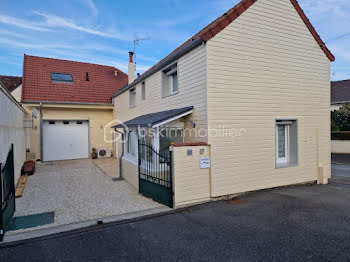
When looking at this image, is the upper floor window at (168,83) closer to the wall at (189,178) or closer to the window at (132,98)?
the wall at (189,178)

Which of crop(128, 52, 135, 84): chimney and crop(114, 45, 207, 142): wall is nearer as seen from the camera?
crop(114, 45, 207, 142): wall

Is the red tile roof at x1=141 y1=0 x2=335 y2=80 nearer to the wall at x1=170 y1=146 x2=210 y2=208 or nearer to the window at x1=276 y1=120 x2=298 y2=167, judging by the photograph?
the wall at x1=170 y1=146 x2=210 y2=208

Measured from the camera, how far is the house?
20.2 ft

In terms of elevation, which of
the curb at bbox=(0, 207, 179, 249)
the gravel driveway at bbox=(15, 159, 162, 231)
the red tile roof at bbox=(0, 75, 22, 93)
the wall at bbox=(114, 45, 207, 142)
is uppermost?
the red tile roof at bbox=(0, 75, 22, 93)

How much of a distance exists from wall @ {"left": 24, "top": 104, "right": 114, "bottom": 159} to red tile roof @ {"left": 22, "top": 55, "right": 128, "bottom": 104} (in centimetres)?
66

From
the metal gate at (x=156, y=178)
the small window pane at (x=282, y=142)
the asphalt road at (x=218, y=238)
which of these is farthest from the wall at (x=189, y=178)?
the small window pane at (x=282, y=142)

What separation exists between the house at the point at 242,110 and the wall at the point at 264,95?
30mm

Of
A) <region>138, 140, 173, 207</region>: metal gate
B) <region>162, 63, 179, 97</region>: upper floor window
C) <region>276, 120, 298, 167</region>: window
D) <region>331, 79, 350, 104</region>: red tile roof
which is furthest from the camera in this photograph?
<region>331, 79, 350, 104</region>: red tile roof

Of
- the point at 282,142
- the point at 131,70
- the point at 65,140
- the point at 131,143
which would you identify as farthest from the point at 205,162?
the point at 65,140

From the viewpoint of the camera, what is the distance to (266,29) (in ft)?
23.3

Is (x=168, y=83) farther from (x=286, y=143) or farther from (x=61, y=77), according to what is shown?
(x=61, y=77)

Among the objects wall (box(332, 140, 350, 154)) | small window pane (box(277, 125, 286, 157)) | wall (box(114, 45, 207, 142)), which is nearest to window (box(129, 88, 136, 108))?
wall (box(114, 45, 207, 142))

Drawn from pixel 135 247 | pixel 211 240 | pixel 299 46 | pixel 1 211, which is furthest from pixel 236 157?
pixel 1 211

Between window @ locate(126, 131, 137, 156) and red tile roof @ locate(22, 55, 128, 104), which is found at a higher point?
red tile roof @ locate(22, 55, 128, 104)
